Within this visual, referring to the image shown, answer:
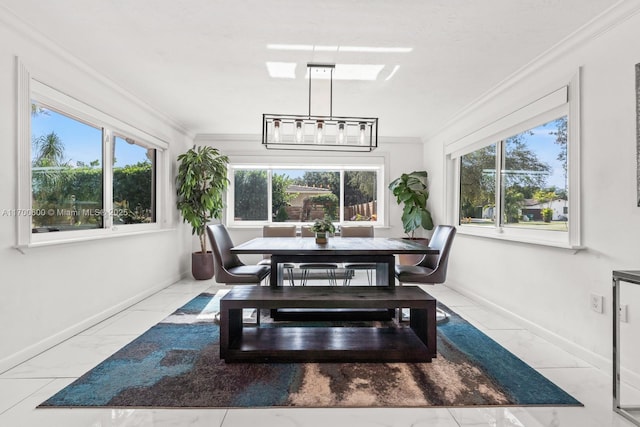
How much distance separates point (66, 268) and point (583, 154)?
404 centimetres

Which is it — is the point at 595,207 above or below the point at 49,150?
below

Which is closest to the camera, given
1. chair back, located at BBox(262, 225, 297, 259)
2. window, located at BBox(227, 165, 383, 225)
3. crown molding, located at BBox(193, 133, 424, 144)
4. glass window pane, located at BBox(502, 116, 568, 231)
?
glass window pane, located at BBox(502, 116, 568, 231)

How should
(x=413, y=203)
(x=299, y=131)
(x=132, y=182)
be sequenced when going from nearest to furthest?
(x=299, y=131), (x=132, y=182), (x=413, y=203)

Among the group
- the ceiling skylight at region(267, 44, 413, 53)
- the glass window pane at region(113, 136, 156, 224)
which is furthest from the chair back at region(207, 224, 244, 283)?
the ceiling skylight at region(267, 44, 413, 53)

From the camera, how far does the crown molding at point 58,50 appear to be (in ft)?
7.02

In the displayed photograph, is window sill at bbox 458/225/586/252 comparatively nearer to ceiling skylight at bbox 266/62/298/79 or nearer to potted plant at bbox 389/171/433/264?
potted plant at bbox 389/171/433/264

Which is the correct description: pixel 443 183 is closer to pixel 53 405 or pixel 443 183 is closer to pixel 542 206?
pixel 542 206

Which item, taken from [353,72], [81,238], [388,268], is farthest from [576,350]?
[81,238]

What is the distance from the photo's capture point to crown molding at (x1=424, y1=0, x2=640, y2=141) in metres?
2.00

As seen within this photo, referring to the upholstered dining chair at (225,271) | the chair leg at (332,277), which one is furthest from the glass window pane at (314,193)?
the upholstered dining chair at (225,271)

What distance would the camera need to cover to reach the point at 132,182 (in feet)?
12.8

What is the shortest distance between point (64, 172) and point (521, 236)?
4.05 metres

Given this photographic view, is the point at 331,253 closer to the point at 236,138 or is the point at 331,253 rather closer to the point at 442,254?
the point at 442,254

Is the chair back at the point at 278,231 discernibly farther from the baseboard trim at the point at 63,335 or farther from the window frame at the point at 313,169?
the baseboard trim at the point at 63,335
